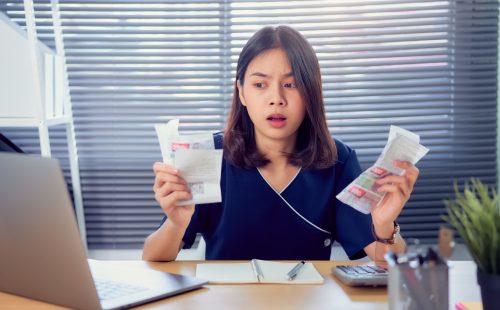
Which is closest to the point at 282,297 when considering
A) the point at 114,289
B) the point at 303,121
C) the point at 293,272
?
the point at 293,272

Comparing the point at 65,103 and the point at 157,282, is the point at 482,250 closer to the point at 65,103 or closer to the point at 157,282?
the point at 157,282

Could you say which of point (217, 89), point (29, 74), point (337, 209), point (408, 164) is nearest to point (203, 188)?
point (408, 164)

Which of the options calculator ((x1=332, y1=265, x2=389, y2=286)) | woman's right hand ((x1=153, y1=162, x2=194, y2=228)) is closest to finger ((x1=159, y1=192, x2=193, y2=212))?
woman's right hand ((x1=153, y1=162, x2=194, y2=228))

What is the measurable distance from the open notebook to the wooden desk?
0.02 meters

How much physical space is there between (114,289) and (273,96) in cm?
79

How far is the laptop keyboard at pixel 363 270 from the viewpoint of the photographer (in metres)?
1.36

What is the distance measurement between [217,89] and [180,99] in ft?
0.55

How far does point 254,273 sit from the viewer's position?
4.70ft

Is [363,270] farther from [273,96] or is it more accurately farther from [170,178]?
[273,96]

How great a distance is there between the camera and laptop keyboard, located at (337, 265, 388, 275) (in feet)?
4.47

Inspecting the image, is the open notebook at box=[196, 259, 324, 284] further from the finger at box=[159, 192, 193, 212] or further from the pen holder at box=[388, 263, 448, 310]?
the pen holder at box=[388, 263, 448, 310]

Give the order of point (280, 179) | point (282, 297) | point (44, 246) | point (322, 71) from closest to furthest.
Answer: point (44, 246), point (282, 297), point (280, 179), point (322, 71)

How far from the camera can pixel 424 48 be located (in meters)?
2.71

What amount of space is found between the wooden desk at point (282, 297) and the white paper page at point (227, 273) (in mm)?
33
